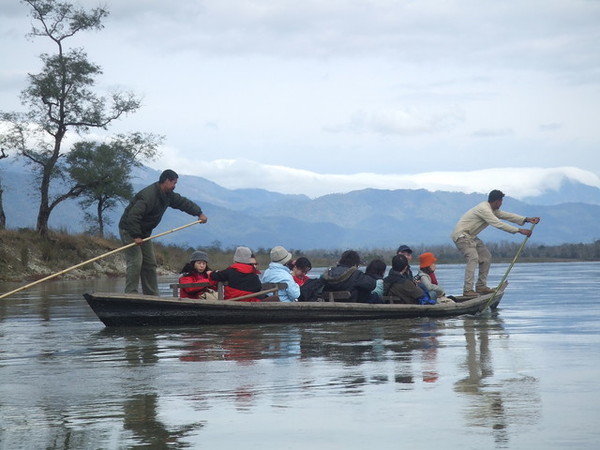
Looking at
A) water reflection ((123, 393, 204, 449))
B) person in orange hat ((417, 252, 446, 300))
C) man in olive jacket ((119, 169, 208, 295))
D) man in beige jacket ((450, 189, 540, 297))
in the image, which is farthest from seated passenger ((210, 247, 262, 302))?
water reflection ((123, 393, 204, 449))

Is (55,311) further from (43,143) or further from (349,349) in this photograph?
(43,143)

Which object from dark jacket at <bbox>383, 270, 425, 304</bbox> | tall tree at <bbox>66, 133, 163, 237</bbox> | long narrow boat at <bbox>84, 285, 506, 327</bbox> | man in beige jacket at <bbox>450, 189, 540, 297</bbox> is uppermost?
tall tree at <bbox>66, 133, 163, 237</bbox>

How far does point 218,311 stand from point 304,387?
656 cm

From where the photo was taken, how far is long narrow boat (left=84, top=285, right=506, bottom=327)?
14867mm

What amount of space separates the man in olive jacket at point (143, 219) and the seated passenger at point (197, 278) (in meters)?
0.60

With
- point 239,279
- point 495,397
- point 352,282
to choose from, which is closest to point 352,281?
point 352,282

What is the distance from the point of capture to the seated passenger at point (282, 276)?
634 inches

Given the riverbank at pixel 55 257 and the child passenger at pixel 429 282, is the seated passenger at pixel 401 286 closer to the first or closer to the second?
the child passenger at pixel 429 282

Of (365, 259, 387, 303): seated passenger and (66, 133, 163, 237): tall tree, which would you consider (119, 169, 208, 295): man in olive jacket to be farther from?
(66, 133, 163, 237): tall tree

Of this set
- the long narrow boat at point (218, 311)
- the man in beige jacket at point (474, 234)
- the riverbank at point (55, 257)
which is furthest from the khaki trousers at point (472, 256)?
the riverbank at point (55, 257)

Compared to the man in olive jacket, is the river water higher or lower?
lower

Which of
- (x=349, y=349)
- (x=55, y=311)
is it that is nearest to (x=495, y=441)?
(x=349, y=349)

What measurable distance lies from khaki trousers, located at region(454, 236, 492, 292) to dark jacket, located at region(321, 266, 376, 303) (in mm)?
2954

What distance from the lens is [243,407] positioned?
7.72 m
